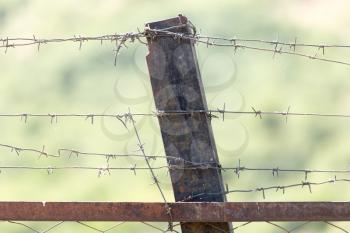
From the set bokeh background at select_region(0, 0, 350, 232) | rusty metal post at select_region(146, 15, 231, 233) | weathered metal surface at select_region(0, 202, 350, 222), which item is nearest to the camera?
weathered metal surface at select_region(0, 202, 350, 222)

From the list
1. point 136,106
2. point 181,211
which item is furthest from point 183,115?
point 136,106

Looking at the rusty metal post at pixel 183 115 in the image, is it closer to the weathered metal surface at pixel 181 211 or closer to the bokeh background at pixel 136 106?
the weathered metal surface at pixel 181 211

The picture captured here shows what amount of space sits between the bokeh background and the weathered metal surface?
72.1 ft

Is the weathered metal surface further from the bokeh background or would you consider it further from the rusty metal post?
the bokeh background

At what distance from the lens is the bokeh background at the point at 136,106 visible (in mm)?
30797

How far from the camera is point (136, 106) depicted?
2869 centimetres

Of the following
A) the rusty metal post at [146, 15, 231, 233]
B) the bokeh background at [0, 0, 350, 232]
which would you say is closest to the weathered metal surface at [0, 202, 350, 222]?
the rusty metal post at [146, 15, 231, 233]

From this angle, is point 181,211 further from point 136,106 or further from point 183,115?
point 136,106

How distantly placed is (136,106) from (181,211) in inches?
938

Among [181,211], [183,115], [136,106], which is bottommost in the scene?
[181,211]

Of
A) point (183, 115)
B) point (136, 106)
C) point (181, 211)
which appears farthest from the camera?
point (136, 106)

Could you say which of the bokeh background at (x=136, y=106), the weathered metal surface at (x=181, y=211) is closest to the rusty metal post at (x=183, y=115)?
the weathered metal surface at (x=181, y=211)

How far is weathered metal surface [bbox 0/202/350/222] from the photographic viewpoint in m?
4.77

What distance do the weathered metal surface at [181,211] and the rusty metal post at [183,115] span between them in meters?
Answer: 0.15
